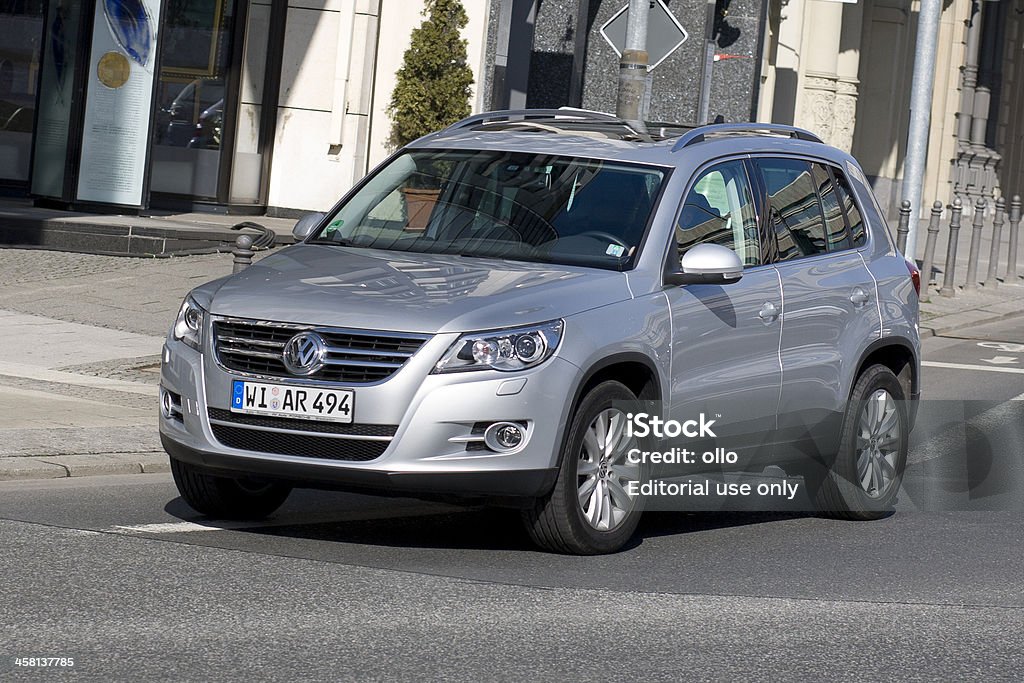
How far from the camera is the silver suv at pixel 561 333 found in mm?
6641

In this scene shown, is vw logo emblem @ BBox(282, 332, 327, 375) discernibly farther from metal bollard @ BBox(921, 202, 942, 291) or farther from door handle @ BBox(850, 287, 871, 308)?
metal bollard @ BBox(921, 202, 942, 291)

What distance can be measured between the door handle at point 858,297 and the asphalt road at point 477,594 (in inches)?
41.8

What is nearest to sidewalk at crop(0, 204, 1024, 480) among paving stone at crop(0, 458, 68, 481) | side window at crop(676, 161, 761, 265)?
paving stone at crop(0, 458, 68, 481)

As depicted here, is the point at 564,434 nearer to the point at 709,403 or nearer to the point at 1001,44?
the point at 709,403

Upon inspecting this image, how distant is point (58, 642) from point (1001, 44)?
45.2m

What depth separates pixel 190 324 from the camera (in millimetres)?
7156

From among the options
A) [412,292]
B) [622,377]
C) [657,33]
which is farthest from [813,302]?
[657,33]

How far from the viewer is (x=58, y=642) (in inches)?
211

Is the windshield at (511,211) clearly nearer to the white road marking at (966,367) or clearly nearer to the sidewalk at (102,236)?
the white road marking at (966,367)

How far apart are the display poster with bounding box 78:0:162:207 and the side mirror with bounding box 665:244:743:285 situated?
543 inches

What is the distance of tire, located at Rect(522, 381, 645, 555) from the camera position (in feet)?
22.6

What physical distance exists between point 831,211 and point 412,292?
2.71m

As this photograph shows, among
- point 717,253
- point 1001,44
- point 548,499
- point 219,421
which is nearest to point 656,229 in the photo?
point 717,253

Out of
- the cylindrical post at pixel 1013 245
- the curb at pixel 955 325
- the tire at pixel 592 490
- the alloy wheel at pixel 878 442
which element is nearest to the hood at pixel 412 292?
the tire at pixel 592 490
